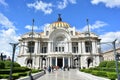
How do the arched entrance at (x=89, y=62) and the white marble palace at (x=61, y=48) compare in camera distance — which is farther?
the arched entrance at (x=89, y=62)

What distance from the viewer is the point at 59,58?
70000 millimetres

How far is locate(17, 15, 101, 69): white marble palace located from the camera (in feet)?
236

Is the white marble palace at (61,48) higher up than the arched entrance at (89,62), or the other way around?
the white marble palace at (61,48)

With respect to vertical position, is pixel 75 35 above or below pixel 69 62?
above

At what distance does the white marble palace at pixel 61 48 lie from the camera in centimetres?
7181

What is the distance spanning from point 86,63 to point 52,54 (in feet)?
48.9

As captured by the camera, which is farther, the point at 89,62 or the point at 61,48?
the point at 61,48

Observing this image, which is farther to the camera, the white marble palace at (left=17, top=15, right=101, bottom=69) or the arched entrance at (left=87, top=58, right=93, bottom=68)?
the arched entrance at (left=87, top=58, right=93, bottom=68)

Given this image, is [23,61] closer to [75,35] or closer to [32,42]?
[32,42]

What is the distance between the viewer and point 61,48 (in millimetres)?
76500

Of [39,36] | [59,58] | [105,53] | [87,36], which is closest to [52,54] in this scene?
[59,58]

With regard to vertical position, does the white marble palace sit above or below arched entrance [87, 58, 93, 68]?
above

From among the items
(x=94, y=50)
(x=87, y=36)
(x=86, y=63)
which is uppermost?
(x=87, y=36)

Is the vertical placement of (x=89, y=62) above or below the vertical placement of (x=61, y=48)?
below
